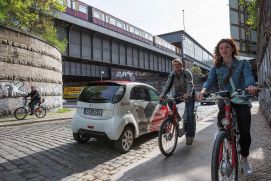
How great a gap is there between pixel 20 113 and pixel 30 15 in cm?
826

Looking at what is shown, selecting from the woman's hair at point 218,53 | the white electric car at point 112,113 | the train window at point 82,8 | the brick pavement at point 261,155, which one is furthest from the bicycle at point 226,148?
the train window at point 82,8

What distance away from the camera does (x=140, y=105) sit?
712 centimetres

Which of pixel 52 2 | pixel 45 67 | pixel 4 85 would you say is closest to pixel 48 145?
pixel 4 85

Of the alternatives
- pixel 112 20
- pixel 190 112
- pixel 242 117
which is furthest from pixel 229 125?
pixel 112 20

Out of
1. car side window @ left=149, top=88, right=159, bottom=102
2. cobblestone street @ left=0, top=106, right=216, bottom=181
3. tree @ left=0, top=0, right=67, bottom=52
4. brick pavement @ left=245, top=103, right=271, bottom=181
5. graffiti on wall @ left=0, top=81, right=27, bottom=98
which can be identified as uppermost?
tree @ left=0, top=0, right=67, bottom=52

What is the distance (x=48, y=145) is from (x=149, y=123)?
2544mm

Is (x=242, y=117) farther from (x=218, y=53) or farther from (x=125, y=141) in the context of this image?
(x=125, y=141)

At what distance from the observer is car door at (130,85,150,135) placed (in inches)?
270

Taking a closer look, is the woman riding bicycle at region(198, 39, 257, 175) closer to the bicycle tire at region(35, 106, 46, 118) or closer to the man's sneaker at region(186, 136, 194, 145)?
the man's sneaker at region(186, 136, 194, 145)

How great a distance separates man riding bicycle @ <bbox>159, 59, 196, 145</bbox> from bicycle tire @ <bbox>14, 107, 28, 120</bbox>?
989cm

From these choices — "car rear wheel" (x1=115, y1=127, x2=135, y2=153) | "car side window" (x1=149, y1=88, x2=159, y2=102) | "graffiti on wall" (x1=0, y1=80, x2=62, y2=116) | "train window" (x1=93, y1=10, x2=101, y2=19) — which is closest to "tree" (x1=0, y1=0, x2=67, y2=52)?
"graffiti on wall" (x1=0, y1=80, x2=62, y2=116)

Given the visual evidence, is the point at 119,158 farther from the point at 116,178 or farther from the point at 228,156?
the point at 228,156

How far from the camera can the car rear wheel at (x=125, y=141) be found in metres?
6.20

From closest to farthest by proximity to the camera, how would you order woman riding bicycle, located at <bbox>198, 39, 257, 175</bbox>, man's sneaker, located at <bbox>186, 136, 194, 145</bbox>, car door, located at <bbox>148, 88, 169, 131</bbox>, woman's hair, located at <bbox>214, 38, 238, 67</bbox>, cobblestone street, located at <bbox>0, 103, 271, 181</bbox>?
woman riding bicycle, located at <bbox>198, 39, 257, 175</bbox> → woman's hair, located at <bbox>214, 38, 238, 67</bbox> → cobblestone street, located at <bbox>0, 103, 271, 181</bbox> → man's sneaker, located at <bbox>186, 136, 194, 145</bbox> → car door, located at <bbox>148, 88, 169, 131</bbox>
